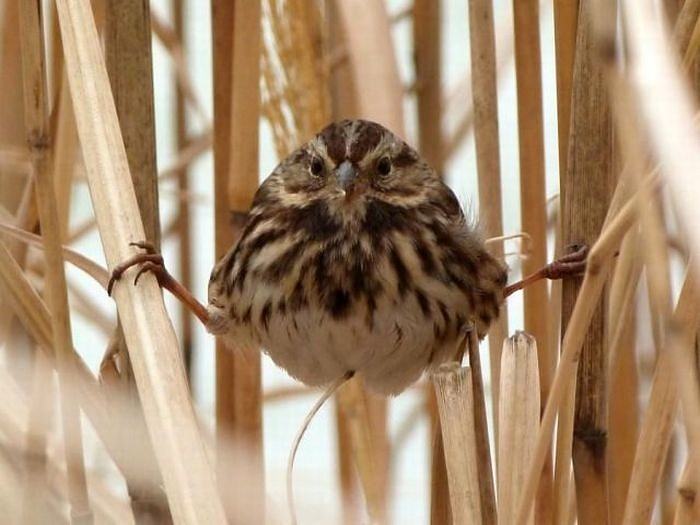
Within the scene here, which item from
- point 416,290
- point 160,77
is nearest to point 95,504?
point 416,290

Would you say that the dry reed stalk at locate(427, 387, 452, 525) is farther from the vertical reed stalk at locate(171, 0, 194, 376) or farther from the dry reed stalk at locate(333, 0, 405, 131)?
the vertical reed stalk at locate(171, 0, 194, 376)

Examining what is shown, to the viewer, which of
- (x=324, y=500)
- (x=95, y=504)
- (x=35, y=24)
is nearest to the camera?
(x=35, y=24)

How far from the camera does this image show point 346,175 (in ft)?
7.42

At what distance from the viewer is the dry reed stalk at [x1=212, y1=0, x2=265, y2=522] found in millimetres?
2283

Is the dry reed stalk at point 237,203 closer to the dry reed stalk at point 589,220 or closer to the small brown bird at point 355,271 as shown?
the small brown bird at point 355,271

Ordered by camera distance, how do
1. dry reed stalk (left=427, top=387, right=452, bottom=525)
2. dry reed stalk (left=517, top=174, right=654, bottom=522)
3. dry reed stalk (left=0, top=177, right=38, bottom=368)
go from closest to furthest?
dry reed stalk (left=517, top=174, right=654, bottom=522) → dry reed stalk (left=427, top=387, right=452, bottom=525) → dry reed stalk (left=0, top=177, right=38, bottom=368)

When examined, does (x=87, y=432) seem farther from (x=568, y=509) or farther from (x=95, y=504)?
(x=568, y=509)

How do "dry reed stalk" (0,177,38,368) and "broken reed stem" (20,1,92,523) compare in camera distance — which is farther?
"dry reed stalk" (0,177,38,368)

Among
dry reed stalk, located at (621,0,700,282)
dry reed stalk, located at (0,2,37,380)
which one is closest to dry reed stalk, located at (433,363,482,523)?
dry reed stalk, located at (621,0,700,282)

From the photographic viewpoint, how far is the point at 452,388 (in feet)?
5.24

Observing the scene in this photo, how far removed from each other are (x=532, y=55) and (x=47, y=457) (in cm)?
107

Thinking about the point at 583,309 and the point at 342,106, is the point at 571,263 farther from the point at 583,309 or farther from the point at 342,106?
the point at 342,106

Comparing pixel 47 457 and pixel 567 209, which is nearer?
pixel 567 209

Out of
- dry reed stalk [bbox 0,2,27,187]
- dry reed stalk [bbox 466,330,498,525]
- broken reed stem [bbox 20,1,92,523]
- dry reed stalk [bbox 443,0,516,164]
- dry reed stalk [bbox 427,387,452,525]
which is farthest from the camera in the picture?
dry reed stalk [bbox 443,0,516,164]
